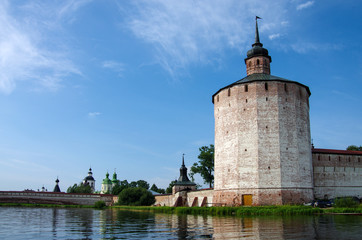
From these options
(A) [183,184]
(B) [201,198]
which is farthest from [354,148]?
(B) [201,198]

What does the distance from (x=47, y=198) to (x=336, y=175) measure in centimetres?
4153

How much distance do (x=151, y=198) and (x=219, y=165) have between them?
16.4 meters

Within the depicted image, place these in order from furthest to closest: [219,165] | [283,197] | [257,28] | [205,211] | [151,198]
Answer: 1. [151,198]
2. [257,28]
3. [219,165]
4. [283,197]
5. [205,211]

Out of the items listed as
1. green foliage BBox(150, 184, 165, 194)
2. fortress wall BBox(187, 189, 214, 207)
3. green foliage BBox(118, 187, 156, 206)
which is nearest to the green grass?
fortress wall BBox(187, 189, 214, 207)

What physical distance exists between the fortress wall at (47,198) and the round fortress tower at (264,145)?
107 feet

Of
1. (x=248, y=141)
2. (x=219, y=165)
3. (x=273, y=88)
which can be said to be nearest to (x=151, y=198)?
(x=219, y=165)

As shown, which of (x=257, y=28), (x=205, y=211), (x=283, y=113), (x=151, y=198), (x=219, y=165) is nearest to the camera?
(x=205, y=211)

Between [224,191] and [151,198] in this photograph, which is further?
[151,198]

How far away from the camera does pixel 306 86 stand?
28062 mm

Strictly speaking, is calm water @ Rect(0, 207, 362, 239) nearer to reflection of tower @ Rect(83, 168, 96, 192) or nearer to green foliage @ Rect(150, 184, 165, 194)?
green foliage @ Rect(150, 184, 165, 194)

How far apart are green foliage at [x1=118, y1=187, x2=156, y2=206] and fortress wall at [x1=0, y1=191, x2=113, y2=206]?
46.0ft

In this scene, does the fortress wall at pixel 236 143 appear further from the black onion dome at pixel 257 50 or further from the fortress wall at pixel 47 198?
the fortress wall at pixel 47 198

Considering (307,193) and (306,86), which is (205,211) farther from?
(306,86)

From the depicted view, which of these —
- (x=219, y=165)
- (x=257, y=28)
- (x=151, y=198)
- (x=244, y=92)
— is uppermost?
(x=257, y=28)
